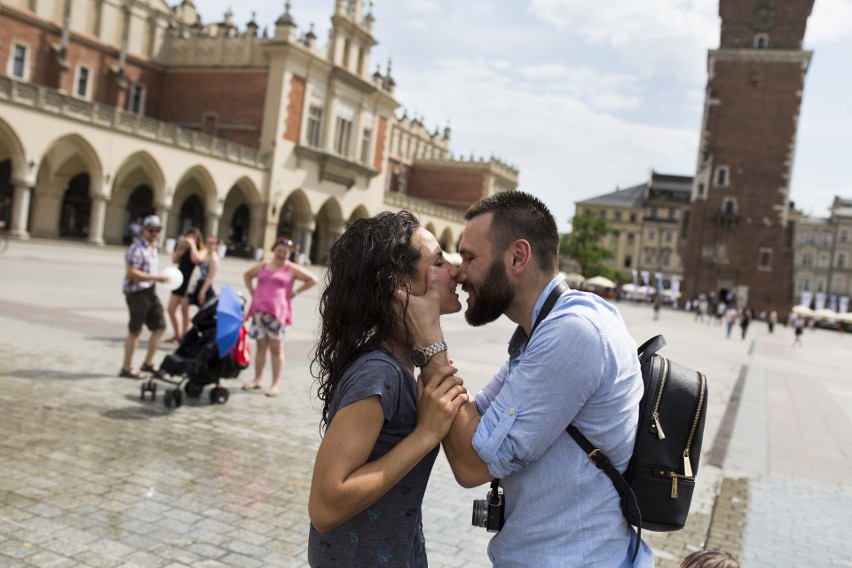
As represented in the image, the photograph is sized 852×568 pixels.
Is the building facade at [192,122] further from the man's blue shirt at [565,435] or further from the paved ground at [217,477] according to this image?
the man's blue shirt at [565,435]

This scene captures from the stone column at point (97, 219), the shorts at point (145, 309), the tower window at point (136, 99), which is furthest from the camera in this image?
the tower window at point (136, 99)

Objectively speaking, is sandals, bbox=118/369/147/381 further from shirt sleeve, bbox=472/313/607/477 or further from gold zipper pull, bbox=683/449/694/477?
gold zipper pull, bbox=683/449/694/477

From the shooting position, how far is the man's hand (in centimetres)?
→ 193

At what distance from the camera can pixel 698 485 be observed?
661cm

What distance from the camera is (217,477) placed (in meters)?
5.38

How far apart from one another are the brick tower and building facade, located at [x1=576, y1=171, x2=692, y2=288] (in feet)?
124

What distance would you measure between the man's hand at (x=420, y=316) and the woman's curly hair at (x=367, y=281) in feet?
0.10

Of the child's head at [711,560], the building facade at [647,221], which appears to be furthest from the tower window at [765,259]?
the child's head at [711,560]

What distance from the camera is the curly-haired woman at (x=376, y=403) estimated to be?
1.81 m

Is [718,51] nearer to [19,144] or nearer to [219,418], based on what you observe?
[19,144]

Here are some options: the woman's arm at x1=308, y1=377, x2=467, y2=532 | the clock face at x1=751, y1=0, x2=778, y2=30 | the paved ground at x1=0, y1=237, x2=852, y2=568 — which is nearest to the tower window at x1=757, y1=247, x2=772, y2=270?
the clock face at x1=751, y1=0, x2=778, y2=30

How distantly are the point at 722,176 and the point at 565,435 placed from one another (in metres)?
63.2

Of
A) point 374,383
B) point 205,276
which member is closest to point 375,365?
point 374,383

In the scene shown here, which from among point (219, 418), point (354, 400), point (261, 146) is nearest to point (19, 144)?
point (261, 146)
